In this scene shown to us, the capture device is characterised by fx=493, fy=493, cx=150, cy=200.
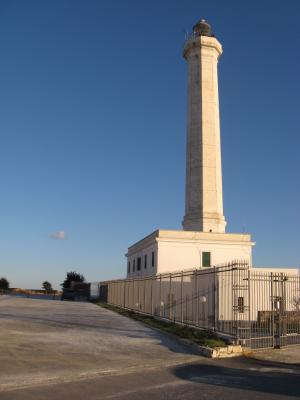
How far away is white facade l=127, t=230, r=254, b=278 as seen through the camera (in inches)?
1499

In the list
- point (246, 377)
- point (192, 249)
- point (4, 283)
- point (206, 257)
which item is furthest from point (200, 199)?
point (4, 283)

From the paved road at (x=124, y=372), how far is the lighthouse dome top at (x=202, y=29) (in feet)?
125

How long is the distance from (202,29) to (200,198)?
1757cm

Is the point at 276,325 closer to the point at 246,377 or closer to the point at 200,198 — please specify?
the point at 246,377

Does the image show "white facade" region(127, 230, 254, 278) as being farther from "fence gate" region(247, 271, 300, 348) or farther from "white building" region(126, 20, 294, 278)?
"fence gate" region(247, 271, 300, 348)

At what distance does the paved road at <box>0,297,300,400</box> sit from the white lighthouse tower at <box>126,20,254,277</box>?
74.6 feet

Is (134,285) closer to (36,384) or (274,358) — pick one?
(274,358)

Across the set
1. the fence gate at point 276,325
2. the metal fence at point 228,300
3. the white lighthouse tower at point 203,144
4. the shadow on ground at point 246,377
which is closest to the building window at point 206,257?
the white lighthouse tower at point 203,144

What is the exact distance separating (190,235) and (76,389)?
99.9ft

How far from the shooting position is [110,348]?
13.7m

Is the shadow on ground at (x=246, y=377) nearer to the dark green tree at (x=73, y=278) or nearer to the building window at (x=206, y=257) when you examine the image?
the building window at (x=206, y=257)

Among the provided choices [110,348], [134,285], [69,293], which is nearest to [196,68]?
[134,285]

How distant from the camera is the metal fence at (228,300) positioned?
15805 millimetres

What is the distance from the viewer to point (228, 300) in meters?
20.6
